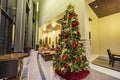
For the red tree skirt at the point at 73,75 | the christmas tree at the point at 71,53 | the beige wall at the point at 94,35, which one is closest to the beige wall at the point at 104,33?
the beige wall at the point at 94,35

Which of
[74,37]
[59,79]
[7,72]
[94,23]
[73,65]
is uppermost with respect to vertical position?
[94,23]

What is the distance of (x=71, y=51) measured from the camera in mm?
3715

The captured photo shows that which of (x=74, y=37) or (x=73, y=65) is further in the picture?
(x=74, y=37)

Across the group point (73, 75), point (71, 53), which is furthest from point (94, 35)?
point (73, 75)

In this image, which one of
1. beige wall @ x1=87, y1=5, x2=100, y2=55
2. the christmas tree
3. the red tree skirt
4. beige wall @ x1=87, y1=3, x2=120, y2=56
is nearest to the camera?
the red tree skirt

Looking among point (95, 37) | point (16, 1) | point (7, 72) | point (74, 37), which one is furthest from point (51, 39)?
point (7, 72)

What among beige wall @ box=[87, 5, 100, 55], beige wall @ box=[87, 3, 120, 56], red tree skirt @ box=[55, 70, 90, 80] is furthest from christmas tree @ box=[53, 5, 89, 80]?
beige wall @ box=[87, 5, 100, 55]

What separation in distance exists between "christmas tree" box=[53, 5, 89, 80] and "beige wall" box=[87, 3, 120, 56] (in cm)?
493

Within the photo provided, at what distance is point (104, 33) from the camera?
9.09 m

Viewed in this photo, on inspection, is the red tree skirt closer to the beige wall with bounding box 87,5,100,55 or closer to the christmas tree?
the christmas tree

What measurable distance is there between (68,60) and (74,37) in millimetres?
926

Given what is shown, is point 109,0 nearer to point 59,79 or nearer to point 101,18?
point 101,18

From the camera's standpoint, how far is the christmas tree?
3.53 m

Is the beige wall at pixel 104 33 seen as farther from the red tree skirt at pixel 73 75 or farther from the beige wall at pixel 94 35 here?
the red tree skirt at pixel 73 75
